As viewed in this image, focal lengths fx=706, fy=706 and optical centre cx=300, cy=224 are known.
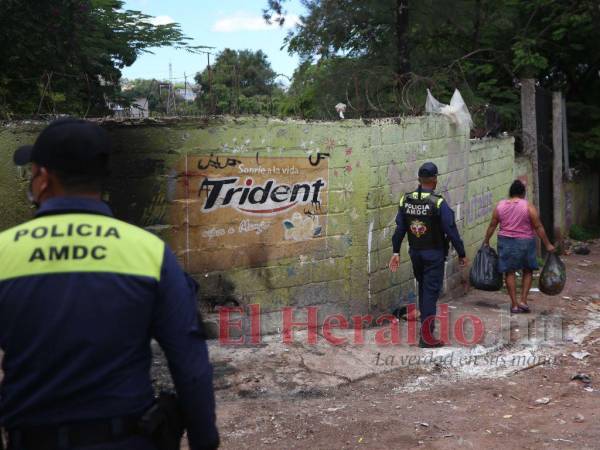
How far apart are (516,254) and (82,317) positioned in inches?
269

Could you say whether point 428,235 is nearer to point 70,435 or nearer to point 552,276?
point 552,276

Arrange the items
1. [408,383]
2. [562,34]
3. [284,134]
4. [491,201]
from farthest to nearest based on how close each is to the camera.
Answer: [562,34]
[491,201]
[284,134]
[408,383]

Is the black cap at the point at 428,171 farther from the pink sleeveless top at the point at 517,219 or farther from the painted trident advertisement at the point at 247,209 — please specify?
the pink sleeveless top at the point at 517,219

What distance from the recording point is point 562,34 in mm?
14453

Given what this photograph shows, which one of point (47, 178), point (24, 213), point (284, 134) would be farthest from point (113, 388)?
point (284, 134)

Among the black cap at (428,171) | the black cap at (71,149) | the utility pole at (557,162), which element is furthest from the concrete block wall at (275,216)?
the utility pole at (557,162)

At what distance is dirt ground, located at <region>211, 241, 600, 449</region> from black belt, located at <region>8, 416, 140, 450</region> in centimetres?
268

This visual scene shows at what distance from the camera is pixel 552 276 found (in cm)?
793

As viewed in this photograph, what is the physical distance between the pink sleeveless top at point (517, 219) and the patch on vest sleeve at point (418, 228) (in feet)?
6.59

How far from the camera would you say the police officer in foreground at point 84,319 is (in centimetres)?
190

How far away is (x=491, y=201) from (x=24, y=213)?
6.77 m

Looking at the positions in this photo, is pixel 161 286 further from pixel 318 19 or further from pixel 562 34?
pixel 562 34

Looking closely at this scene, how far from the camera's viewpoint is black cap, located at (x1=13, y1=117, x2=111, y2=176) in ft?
6.51

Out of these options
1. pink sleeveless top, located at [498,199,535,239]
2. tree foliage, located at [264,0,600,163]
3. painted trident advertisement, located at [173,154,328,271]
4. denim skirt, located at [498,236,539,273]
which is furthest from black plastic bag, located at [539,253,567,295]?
tree foliage, located at [264,0,600,163]
